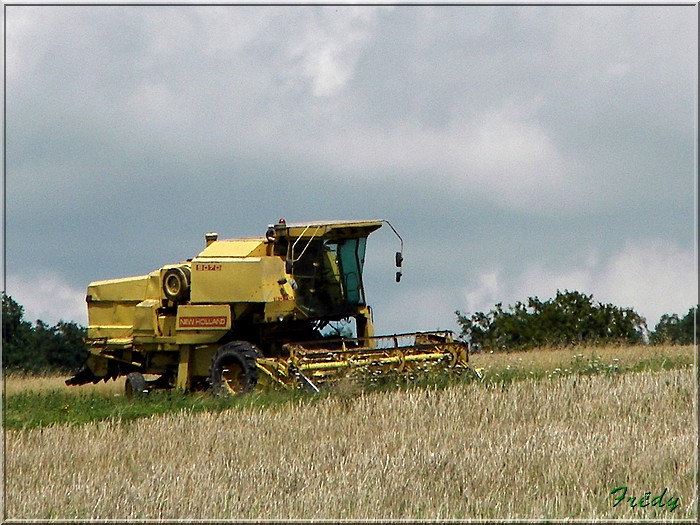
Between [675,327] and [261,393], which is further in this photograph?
[675,327]

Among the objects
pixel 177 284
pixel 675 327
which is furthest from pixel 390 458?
pixel 675 327

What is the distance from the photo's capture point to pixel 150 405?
14570 mm

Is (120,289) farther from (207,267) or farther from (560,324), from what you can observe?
(560,324)

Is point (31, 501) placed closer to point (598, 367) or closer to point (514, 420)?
point (514, 420)

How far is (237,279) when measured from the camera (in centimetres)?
1616

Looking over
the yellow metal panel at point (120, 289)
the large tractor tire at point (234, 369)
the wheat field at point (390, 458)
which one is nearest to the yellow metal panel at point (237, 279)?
the large tractor tire at point (234, 369)

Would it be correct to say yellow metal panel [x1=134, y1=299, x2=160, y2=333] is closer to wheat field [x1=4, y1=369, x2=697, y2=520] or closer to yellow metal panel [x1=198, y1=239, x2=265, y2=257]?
yellow metal panel [x1=198, y1=239, x2=265, y2=257]

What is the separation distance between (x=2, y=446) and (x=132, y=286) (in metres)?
6.95

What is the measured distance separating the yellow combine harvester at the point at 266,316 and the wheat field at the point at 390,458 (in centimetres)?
191

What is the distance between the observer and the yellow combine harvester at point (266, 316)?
15.6 metres

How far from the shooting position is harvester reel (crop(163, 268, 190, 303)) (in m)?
16.9

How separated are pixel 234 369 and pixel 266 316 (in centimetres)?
82

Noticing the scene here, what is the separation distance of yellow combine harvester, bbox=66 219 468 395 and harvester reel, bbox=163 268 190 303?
0.05 feet

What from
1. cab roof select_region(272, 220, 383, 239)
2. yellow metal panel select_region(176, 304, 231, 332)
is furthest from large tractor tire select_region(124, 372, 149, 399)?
cab roof select_region(272, 220, 383, 239)
